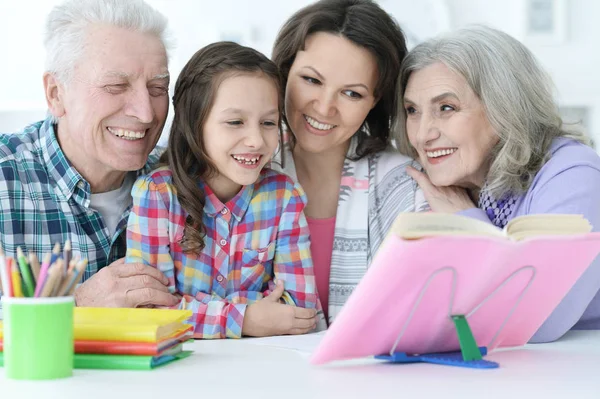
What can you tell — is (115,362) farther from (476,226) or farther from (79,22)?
(79,22)

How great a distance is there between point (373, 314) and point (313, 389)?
16 cm

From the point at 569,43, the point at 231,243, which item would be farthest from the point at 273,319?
the point at 569,43

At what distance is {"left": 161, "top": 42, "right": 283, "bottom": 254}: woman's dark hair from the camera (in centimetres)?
188

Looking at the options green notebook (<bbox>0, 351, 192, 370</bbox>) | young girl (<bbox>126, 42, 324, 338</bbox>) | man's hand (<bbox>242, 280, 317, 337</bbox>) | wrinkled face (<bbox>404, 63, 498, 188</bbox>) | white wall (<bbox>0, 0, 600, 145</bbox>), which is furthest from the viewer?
white wall (<bbox>0, 0, 600, 145</bbox>)

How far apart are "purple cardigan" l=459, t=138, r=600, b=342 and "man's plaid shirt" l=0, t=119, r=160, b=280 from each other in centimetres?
98

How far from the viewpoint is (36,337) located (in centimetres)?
108

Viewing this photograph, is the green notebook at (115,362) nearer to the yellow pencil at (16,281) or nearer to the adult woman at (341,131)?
the yellow pencil at (16,281)

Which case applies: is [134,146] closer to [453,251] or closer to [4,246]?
[4,246]

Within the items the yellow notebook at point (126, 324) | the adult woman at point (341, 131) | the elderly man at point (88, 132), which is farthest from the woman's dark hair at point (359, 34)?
the yellow notebook at point (126, 324)

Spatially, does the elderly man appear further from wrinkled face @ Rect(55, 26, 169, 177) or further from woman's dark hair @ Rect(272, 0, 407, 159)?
woman's dark hair @ Rect(272, 0, 407, 159)

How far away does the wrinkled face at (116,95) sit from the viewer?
192cm

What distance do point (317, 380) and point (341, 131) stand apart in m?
1.12

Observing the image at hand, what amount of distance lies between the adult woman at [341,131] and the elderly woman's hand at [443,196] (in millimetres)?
29

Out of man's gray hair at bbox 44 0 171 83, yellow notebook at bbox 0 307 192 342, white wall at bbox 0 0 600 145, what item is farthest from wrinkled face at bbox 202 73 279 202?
white wall at bbox 0 0 600 145
